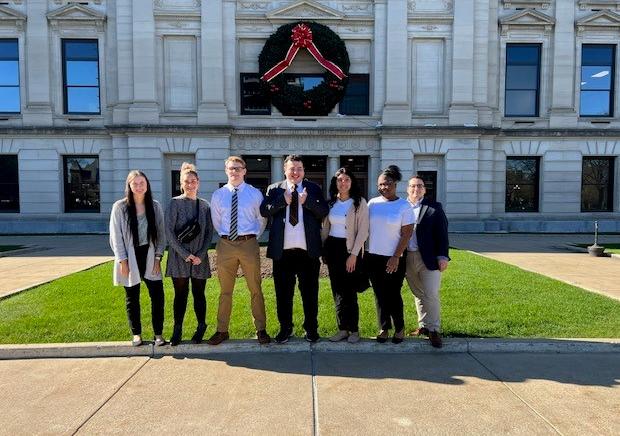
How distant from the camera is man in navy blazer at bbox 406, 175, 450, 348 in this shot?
5102mm

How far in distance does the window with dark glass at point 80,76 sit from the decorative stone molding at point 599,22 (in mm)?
24031

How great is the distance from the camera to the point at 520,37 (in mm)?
21406

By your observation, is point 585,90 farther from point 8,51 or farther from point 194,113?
point 8,51

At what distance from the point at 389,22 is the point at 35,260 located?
57.8 feet

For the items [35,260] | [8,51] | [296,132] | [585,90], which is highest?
[8,51]

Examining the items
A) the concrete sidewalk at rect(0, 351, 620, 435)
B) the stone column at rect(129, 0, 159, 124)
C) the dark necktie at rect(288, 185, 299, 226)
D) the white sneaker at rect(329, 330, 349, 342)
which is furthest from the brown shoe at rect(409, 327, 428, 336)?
the stone column at rect(129, 0, 159, 124)

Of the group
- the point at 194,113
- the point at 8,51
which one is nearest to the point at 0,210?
the point at 8,51

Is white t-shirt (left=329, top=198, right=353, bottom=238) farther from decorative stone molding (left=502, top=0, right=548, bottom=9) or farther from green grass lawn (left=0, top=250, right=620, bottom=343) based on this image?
decorative stone molding (left=502, top=0, right=548, bottom=9)

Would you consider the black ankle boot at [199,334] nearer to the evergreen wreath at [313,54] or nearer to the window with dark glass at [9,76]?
the evergreen wreath at [313,54]

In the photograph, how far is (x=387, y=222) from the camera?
5.02m

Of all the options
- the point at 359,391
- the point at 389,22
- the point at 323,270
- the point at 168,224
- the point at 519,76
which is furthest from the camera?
the point at 519,76

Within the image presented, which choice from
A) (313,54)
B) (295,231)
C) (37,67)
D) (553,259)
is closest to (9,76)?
(37,67)

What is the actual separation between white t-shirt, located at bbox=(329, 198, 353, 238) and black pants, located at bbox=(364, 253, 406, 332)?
0.46m

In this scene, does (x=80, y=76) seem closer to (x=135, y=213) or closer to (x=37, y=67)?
(x=37, y=67)
